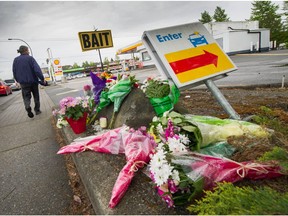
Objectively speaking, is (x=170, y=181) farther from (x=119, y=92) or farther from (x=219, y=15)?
(x=219, y=15)

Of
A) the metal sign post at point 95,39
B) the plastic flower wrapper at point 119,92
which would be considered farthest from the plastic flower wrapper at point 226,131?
the metal sign post at point 95,39

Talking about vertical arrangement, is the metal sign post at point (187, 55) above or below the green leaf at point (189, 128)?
above

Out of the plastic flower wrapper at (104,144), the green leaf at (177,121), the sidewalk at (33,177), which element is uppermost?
the green leaf at (177,121)

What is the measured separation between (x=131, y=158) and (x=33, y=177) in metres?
1.46

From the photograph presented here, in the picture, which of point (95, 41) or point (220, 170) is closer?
point (220, 170)

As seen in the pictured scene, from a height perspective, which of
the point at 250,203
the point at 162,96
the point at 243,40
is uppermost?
the point at 243,40

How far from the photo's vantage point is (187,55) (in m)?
2.36

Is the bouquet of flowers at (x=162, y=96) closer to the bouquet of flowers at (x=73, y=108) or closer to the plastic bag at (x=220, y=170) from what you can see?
A: the bouquet of flowers at (x=73, y=108)

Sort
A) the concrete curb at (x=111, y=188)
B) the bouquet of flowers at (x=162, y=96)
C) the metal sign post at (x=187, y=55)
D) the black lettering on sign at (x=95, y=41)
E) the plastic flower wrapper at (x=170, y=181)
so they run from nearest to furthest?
the plastic flower wrapper at (x=170, y=181)
the concrete curb at (x=111, y=188)
the metal sign post at (x=187, y=55)
the bouquet of flowers at (x=162, y=96)
the black lettering on sign at (x=95, y=41)

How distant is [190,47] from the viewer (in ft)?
7.90

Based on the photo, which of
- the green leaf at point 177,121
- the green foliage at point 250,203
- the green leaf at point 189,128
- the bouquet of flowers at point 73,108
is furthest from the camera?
the bouquet of flowers at point 73,108

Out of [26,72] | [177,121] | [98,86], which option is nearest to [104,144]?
[177,121]

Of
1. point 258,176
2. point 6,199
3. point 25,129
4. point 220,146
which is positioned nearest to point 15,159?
point 6,199

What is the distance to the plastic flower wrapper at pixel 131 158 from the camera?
156 cm
